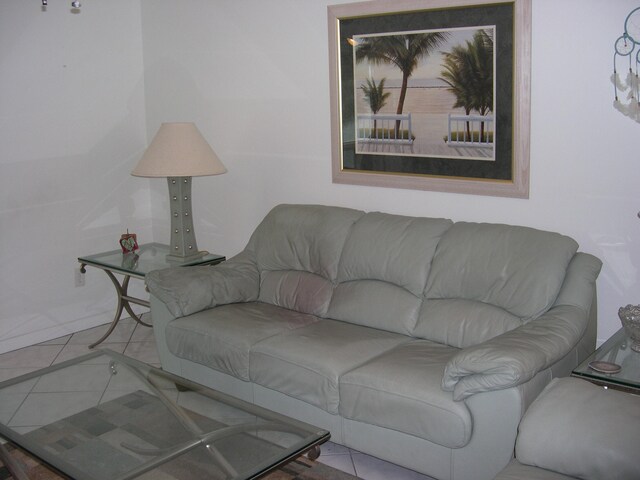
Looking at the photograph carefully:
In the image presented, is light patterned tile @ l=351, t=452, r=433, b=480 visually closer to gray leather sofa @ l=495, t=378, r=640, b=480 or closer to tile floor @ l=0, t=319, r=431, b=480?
gray leather sofa @ l=495, t=378, r=640, b=480

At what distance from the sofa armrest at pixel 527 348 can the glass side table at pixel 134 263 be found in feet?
6.70

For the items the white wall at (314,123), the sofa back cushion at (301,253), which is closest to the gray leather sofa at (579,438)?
the white wall at (314,123)

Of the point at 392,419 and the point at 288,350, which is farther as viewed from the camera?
the point at 288,350

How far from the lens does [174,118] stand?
494cm

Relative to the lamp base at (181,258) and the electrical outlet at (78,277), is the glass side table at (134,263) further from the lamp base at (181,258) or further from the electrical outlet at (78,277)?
the electrical outlet at (78,277)

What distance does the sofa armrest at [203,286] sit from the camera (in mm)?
Answer: 3682

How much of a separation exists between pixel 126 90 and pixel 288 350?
2590 mm

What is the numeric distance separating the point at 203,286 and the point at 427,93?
1480 mm

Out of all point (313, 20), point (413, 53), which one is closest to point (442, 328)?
point (413, 53)

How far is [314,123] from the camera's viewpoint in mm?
4160

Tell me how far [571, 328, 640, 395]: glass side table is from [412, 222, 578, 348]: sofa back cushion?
287 mm

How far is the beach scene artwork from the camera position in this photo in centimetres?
345

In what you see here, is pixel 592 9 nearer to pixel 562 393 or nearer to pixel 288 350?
pixel 562 393

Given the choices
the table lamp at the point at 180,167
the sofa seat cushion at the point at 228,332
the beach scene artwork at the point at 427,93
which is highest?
the beach scene artwork at the point at 427,93
